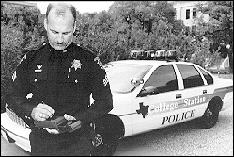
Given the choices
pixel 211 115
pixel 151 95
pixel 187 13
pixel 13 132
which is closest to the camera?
pixel 13 132

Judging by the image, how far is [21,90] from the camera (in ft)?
4.14

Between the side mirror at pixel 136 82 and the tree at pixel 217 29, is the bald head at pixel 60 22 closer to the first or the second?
the tree at pixel 217 29

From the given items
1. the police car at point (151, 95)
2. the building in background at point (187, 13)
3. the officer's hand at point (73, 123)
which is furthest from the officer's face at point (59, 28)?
the building in background at point (187, 13)

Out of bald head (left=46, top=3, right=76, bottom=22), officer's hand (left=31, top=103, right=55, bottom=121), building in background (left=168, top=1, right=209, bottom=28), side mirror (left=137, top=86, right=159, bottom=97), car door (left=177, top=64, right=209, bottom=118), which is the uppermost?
bald head (left=46, top=3, right=76, bottom=22)

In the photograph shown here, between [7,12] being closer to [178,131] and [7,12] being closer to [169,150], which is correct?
[169,150]

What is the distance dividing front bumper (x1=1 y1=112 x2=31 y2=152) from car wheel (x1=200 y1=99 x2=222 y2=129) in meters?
1.92

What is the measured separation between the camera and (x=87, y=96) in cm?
133

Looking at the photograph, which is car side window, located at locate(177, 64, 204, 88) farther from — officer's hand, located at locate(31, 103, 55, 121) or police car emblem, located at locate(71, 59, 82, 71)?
officer's hand, located at locate(31, 103, 55, 121)

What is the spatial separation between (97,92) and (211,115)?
2578 mm

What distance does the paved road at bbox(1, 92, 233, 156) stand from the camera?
109 inches

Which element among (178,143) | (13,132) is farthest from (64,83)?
(178,143)

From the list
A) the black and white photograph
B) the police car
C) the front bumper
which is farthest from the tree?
the front bumper

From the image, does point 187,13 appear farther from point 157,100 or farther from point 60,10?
point 60,10

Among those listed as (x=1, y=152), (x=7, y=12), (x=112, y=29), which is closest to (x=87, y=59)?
(x=112, y=29)
